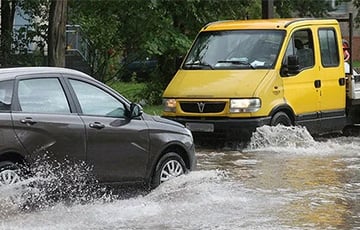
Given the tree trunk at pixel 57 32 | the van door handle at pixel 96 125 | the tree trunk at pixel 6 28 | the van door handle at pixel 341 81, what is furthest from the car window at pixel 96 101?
the tree trunk at pixel 6 28

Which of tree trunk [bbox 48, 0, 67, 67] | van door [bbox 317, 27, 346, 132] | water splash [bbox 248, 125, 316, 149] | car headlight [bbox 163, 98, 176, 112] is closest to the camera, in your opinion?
water splash [bbox 248, 125, 316, 149]

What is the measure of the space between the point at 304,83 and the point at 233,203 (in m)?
5.99

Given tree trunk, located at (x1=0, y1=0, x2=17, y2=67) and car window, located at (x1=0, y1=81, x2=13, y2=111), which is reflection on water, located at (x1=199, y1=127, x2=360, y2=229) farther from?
tree trunk, located at (x1=0, y1=0, x2=17, y2=67)

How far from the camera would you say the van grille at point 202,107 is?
13953 mm

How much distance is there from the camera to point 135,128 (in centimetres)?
924

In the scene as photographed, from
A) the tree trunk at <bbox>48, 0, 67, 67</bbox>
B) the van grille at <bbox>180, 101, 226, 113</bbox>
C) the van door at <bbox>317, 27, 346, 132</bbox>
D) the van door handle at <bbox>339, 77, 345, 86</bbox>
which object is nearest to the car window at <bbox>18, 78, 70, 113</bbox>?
the van grille at <bbox>180, 101, 226, 113</bbox>

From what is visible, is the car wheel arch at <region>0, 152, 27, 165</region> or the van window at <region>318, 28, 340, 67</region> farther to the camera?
the van window at <region>318, 28, 340, 67</region>

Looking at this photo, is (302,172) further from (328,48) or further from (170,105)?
(328,48)

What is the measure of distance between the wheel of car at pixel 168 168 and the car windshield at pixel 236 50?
195 inches

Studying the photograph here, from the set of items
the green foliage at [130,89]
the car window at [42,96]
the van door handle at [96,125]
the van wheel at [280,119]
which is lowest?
the green foliage at [130,89]

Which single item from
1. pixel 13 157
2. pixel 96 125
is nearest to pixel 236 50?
pixel 96 125

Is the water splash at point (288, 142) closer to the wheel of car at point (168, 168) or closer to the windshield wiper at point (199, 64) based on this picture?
the windshield wiper at point (199, 64)

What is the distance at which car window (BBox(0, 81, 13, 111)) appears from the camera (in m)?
8.12

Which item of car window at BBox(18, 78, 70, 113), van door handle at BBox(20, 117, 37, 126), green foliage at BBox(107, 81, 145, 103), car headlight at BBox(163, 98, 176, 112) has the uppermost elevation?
car window at BBox(18, 78, 70, 113)
